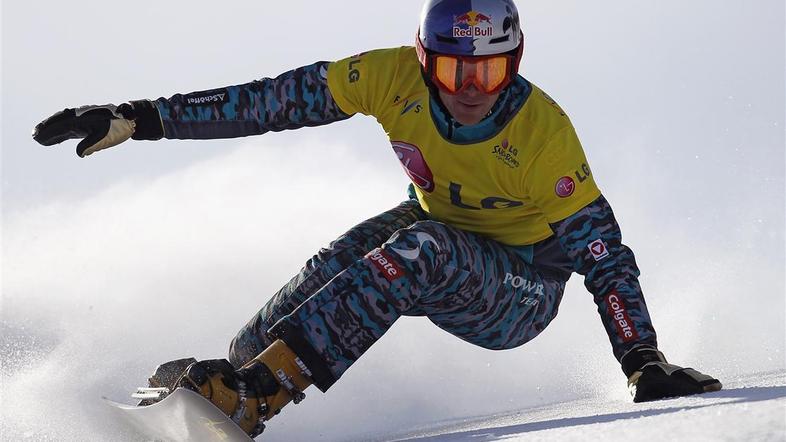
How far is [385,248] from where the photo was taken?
13.3 feet

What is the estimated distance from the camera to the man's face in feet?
15.0

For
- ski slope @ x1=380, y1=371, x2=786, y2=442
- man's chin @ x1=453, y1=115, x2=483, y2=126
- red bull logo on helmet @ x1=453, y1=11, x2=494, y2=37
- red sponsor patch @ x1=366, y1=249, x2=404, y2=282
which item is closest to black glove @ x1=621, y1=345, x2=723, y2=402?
ski slope @ x1=380, y1=371, x2=786, y2=442

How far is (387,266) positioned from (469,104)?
962 mm

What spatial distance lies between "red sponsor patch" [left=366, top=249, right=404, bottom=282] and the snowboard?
0.82m

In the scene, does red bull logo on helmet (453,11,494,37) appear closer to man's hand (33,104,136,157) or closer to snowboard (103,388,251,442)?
man's hand (33,104,136,157)

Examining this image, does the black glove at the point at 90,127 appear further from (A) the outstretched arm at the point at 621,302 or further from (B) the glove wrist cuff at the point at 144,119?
(A) the outstretched arm at the point at 621,302

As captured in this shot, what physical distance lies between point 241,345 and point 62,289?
4505mm

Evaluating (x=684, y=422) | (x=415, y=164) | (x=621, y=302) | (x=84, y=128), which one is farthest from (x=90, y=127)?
(x=684, y=422)

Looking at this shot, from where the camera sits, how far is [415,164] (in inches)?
195

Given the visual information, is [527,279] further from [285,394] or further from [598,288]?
[285,394]

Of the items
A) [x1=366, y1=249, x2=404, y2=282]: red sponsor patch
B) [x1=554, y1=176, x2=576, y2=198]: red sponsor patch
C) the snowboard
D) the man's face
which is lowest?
the snowboard

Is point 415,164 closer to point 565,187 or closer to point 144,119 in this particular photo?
point 565,187

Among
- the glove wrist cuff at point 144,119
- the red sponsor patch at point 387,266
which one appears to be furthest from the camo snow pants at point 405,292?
the glove wrist cuff at point 144,119

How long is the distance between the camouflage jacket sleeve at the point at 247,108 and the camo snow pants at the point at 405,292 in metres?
0.65
